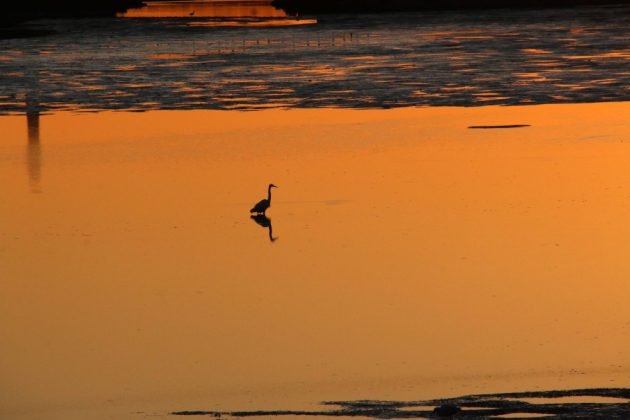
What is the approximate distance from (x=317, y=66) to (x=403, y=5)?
2681 inches

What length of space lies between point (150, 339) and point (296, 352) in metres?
1.35

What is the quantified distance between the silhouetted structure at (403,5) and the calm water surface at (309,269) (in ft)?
265

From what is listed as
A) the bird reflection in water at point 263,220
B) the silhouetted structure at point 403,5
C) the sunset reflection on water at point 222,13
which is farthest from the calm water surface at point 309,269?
the silhouetted structure at point 403,5

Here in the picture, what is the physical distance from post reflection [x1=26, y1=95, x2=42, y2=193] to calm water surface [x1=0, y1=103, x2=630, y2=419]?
0.13 meters

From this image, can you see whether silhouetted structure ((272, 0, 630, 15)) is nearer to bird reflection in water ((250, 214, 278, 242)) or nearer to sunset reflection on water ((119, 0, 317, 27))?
sunset reflection on water ((119, 0, 317, 27))

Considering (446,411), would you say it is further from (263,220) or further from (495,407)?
(263,220)

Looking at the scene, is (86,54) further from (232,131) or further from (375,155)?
(375,155)

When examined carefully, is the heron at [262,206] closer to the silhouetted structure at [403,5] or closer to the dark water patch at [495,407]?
the dark water patch at [495,407]

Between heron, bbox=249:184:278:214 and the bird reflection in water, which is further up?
heron, bbox=249:184:278:214

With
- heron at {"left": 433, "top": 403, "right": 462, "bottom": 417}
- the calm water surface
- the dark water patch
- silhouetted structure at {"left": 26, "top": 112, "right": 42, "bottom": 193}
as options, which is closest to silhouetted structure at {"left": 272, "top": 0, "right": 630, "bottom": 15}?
silhouetted structure at {"left": 26, "top": 112, "right": 42, "bottom": 193}

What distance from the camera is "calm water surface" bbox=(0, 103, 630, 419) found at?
11844 millimetres

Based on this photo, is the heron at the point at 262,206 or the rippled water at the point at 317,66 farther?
the rippled water at the point at 317,66

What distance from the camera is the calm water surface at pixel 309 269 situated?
1184 cm

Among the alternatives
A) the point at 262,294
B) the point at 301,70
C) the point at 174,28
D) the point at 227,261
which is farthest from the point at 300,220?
the point at 174,28
